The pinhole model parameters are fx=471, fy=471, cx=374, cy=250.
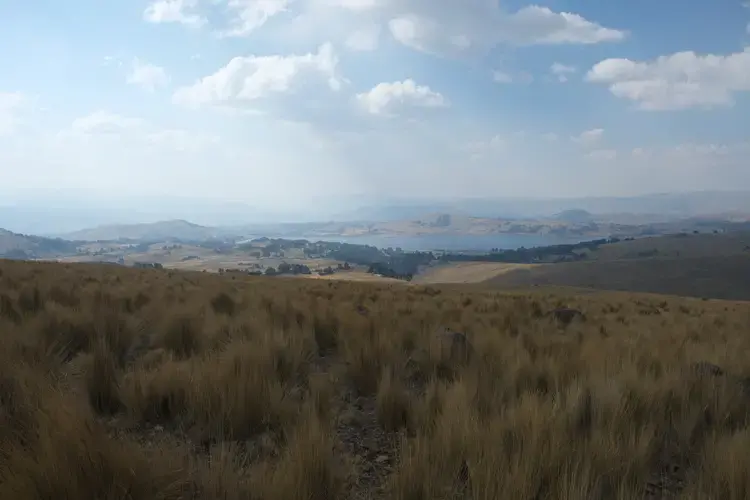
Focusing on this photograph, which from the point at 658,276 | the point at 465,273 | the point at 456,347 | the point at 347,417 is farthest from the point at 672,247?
the point at 347,417

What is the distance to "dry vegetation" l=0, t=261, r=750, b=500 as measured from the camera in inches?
89.0

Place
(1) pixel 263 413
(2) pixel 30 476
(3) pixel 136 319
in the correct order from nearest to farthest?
(2) pixel 30 476 < (1) pixel 263 413 < (3) pixel 136 319

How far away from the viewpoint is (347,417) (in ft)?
12.7

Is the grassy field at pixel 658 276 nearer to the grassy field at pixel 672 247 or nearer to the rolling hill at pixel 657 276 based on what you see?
the rolling hill at pixel 657 276

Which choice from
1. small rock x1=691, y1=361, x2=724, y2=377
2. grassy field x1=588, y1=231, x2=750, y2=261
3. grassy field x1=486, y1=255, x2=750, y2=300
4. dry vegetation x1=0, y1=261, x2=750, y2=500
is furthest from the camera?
grassy field x1=588, y1=231, x2=750, y2=261

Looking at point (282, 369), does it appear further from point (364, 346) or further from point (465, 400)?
point (465, 400)

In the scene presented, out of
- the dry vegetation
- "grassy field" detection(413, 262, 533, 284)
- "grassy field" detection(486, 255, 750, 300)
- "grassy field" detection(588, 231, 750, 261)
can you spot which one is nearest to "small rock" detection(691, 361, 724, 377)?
the dry vegetation

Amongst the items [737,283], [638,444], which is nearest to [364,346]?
[638,444]

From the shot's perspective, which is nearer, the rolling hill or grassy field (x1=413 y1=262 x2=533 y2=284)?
the rolling hill

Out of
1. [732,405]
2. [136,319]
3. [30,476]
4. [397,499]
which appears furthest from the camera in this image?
[136,319]

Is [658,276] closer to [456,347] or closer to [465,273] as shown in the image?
[465,273]

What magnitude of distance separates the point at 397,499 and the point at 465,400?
4.16 ft

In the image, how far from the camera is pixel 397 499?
7.84 ft

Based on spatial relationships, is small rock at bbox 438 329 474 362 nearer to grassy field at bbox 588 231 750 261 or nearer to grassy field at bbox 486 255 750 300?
grassy field at bbox 486 255 750 300
